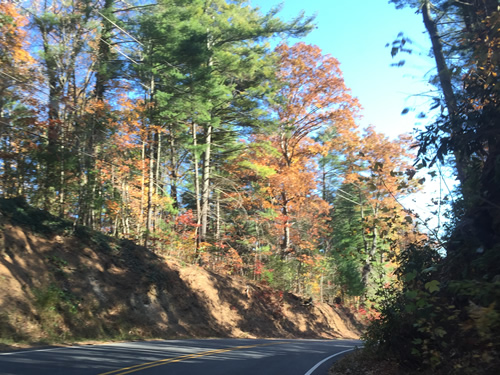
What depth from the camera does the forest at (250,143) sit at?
7.34 m

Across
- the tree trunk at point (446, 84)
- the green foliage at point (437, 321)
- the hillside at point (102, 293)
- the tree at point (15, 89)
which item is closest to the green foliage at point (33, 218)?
the hillside at point (102, 293)

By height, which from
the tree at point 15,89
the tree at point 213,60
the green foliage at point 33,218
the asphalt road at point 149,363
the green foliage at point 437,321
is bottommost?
the asphalt road at point 149,363

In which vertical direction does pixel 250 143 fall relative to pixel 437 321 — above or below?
above

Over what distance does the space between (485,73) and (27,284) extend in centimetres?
1543

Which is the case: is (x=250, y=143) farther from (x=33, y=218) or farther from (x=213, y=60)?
(x=33, y=218)

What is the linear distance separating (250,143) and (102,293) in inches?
506

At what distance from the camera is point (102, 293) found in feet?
56.6

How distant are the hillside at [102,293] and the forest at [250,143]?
1.85 meters

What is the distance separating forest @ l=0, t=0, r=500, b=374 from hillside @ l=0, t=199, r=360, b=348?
185 centimetres

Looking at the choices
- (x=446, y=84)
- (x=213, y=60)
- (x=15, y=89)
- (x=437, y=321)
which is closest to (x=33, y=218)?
(x=15, y=89)

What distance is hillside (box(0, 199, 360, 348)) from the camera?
1359 centimetres

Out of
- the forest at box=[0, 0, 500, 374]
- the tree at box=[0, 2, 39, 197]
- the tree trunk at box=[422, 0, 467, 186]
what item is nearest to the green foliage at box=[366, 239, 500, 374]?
the forest at box=[0, 0, 500, 374]

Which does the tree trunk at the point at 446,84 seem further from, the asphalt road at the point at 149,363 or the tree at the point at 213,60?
the tree at the point at 213,60

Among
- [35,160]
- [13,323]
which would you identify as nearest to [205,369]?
[13,323]
